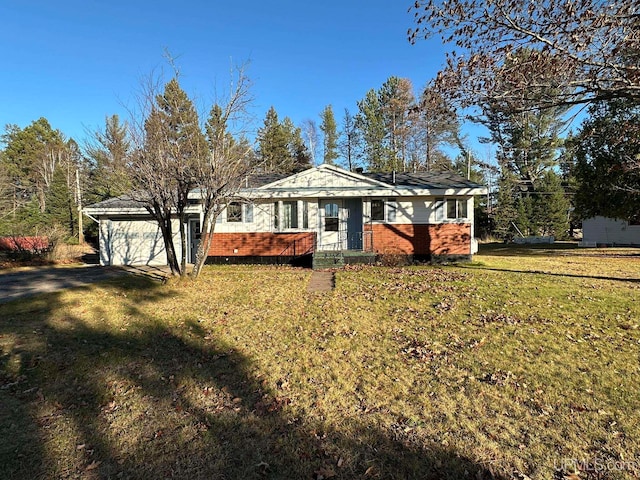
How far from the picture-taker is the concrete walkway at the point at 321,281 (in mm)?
9596

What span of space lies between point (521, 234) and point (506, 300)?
87.5ft

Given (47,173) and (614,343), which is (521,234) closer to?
(614,343)

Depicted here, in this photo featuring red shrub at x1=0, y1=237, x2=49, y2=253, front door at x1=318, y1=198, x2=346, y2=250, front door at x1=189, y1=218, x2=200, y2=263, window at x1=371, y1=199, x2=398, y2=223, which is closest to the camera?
window at x1=371, y1=199, x2=398, y2=223

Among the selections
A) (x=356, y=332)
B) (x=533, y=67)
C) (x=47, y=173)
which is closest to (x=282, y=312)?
(x=356, y=332)

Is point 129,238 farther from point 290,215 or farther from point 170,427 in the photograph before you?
point 170,427

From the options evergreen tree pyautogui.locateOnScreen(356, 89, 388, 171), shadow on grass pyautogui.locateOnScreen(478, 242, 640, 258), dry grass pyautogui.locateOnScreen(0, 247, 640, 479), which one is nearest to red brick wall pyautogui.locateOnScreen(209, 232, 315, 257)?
dry grass pyautogui.locateOnScreen(0, 247, 640, 479)

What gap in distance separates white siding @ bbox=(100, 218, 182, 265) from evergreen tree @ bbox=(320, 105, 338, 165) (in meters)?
23.4

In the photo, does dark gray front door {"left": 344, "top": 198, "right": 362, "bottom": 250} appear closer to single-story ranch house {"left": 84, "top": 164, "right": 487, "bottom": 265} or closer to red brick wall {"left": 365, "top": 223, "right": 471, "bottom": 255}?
single-story ranch house {"left": 84, "top": 164, "right": 487, "bottom": 265}

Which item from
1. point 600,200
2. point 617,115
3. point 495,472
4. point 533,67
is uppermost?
point 617,115

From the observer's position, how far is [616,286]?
30.6 ft

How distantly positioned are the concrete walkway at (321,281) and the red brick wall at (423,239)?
3.57 meters

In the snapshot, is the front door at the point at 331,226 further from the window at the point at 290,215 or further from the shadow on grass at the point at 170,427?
the shadow on grass at the point at 170,427

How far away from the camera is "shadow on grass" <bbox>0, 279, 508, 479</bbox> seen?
2.70 metres

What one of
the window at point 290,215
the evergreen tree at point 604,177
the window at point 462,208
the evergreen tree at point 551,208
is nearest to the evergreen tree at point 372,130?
the evergreen tree at point 551,208
